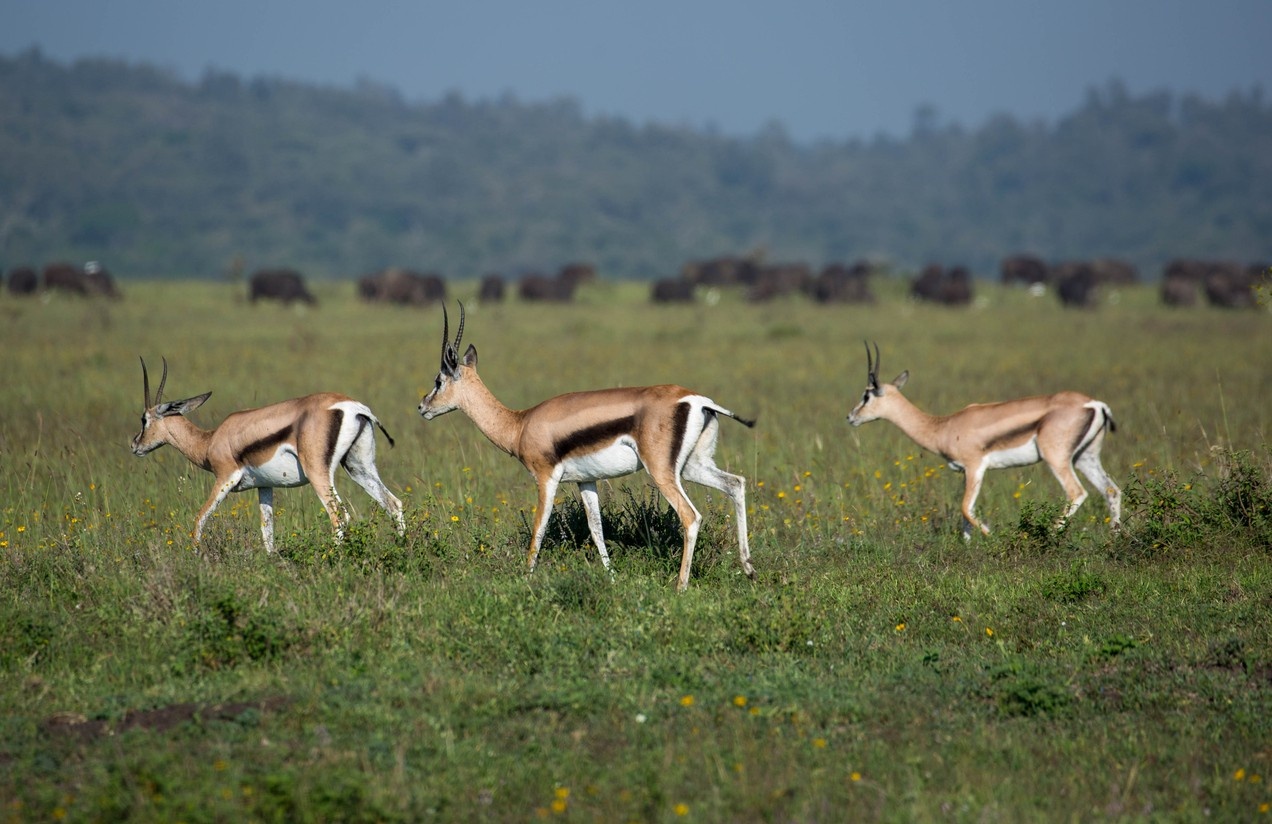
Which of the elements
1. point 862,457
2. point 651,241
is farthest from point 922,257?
point 862,457

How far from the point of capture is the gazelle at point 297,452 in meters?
8.80

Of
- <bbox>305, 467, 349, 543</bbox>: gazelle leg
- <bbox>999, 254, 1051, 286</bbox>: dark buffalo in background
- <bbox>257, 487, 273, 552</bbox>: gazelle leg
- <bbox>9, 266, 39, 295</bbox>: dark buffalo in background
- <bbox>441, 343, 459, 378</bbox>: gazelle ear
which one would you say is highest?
<bbox>999, 254, 1051, 286</bbox>: dark buffalo in background

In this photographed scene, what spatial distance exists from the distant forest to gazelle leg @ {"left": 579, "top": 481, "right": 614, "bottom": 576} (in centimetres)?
8627

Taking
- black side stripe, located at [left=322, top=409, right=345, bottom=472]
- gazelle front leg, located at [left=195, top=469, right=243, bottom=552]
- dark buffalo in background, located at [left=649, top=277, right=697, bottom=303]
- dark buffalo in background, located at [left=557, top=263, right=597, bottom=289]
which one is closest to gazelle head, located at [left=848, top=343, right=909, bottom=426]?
black side stripe, located at [left=322, top=409, right=345, bottom=472]

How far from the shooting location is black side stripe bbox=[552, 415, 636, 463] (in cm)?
829

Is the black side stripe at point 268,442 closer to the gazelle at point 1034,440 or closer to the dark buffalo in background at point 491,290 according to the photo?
the gazelle at point 1034,440

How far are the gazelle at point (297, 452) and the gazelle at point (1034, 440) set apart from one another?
380cm

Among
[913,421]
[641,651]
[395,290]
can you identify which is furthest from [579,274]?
[641,651]

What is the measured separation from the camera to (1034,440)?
33.1ft

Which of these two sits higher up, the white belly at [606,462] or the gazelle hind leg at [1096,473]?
the white belly at [606,462]

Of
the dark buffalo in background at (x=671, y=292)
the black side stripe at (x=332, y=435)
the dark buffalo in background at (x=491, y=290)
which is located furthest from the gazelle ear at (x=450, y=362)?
the dark buffalo in background at (x=491, y=290)

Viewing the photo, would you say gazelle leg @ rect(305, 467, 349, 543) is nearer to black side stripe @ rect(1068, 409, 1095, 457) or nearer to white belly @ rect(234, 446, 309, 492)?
white belly @ rect(234, 446, 309, 492)

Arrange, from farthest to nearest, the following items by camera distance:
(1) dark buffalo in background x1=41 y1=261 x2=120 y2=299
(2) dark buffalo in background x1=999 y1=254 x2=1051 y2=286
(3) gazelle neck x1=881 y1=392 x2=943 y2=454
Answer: (2) dark buffalo in background x1=999 y1=254 x2=1051 y2=286
(1) dark buffalo in background x1=41 y1=261 x2=120 y2=299
(3) gazelle neck x1=881 y1=392 x2=943 y2=454

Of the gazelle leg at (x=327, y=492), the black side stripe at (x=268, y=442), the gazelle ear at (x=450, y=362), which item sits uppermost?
the gazelle ear at (x=450, y=362)
